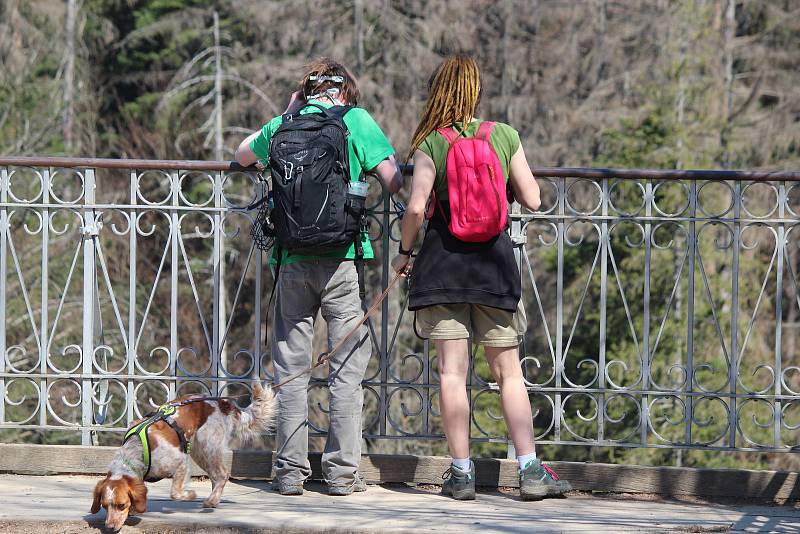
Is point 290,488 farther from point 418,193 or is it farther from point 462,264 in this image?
point 418,193

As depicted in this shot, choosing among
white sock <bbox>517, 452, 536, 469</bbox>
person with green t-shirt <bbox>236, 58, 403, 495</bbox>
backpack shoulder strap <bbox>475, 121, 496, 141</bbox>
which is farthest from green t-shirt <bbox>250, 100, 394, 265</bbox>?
white sock <bbox>517, 452, 536, 469</bbox>

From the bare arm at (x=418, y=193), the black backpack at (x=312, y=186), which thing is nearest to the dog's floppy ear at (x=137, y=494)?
the black backpack at (x=312, y=186)

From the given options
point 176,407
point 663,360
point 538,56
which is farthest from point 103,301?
point 538,56

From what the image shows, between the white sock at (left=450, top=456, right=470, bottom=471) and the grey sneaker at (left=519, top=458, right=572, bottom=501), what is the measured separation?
0.77 ft

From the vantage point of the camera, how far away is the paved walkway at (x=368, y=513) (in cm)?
409

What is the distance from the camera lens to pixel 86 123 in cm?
2502

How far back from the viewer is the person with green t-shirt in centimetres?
460

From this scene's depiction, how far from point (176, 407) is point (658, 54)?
22.6m

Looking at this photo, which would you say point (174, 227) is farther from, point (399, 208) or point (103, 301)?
point (103, 301)

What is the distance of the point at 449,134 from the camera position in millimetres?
4445

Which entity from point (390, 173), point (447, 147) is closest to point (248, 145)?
point (390, 173)

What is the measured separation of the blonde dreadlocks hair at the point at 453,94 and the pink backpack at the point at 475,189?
0.44 ft

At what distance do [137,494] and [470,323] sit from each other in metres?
1.54

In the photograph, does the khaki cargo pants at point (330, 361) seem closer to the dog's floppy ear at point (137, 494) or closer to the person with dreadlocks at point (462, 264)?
the person with dreadlocks at point (462, 264)
